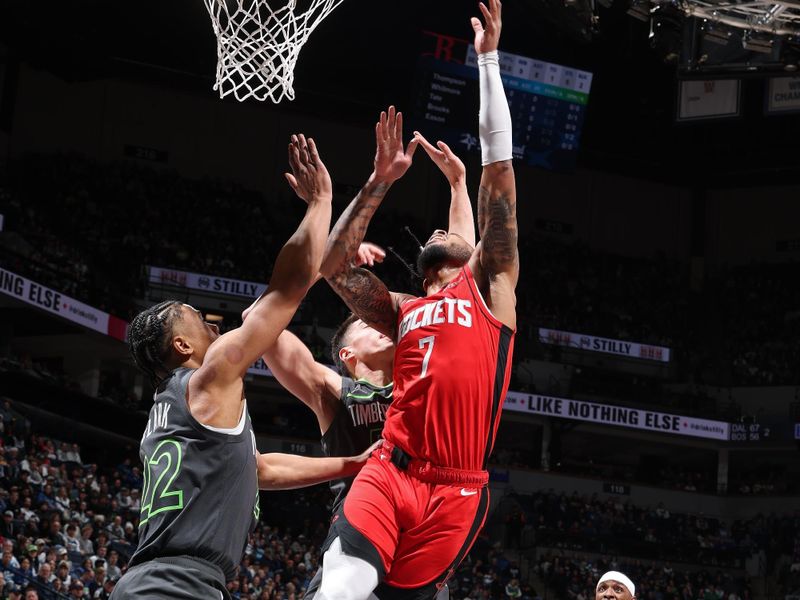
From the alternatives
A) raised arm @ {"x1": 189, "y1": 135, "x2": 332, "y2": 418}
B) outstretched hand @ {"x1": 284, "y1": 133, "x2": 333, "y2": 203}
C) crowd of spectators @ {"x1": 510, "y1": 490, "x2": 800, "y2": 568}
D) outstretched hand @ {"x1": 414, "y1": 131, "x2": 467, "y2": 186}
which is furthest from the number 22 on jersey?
crowd of spectators @ {"x1": 510, "y1": 490, "x2": 800, "y2": 568}

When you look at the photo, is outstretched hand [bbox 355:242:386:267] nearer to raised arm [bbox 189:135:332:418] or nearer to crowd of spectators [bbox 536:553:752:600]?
raised arm [bbox 189:135:332:418]

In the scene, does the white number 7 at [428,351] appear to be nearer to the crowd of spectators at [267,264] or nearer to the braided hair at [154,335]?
the braided hair at [154,335]

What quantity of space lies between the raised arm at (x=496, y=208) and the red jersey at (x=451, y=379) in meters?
0.08

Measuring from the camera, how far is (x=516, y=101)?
21672 mm

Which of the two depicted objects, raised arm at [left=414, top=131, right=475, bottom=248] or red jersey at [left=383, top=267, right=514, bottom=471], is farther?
raised arm at [left=414, top=131, right=475, bottom=248]

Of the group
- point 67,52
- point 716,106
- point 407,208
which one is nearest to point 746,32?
point 716,106

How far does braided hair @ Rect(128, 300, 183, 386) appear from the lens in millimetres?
3801

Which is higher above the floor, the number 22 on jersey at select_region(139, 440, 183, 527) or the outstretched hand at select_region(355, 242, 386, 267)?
the outstretched hand at select_region(355, 242, 386, 267)

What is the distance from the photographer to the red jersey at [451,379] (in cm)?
434

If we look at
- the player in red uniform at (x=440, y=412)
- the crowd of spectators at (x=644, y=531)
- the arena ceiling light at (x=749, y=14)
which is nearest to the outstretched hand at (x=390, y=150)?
the player in red uniform at (x=440, y=412)

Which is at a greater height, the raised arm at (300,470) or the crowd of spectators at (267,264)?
the crowd of spectators at (267,264)

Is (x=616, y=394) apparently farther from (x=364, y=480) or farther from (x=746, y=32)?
(x=364, y=480)

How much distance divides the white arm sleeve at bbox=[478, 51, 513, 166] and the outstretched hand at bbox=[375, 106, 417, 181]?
0.38m

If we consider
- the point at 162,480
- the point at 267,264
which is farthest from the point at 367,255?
the point at 267,264
